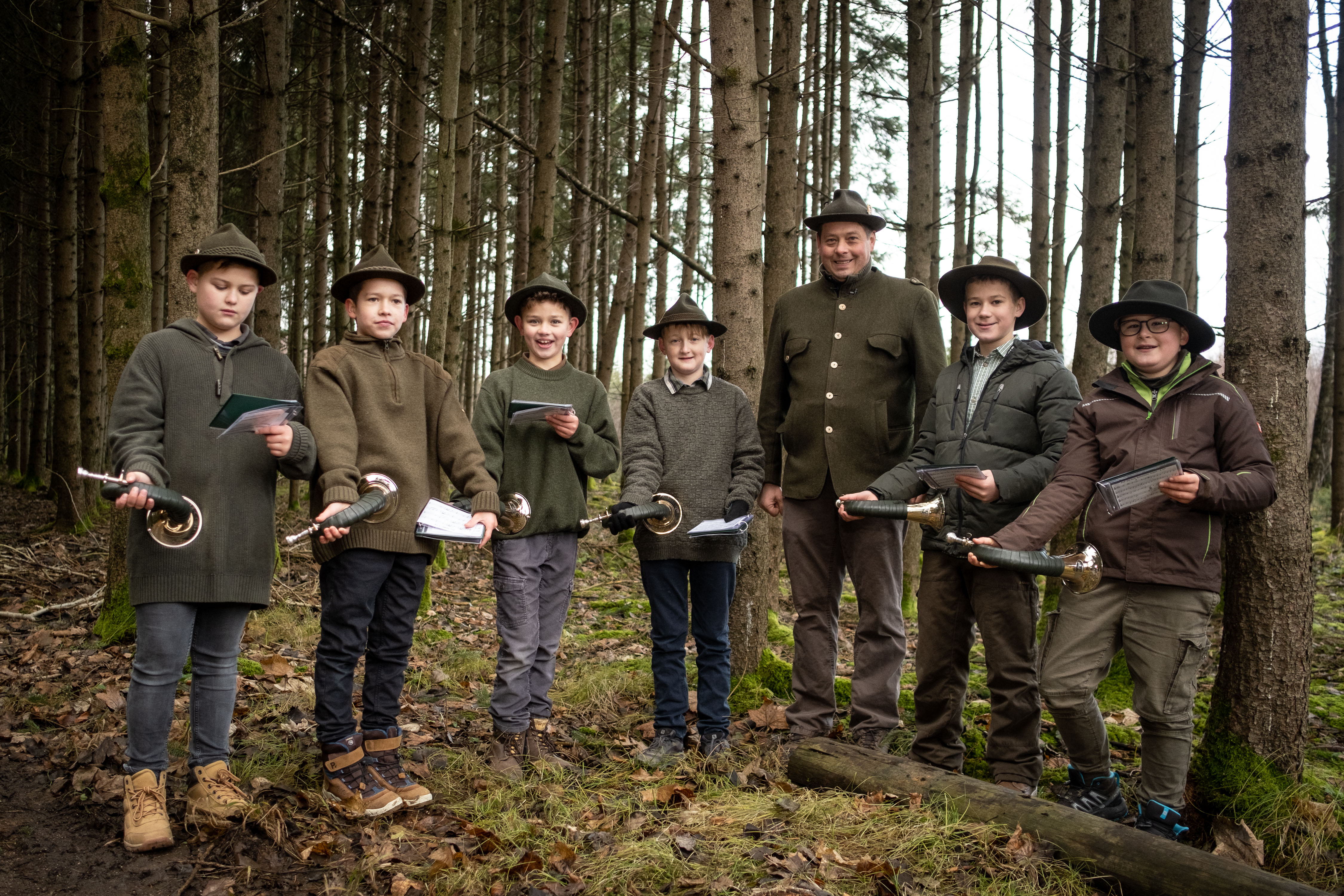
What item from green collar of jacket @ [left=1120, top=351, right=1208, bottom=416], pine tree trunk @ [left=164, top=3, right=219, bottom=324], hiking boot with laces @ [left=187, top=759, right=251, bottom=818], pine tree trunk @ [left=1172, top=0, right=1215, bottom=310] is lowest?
hiking boot with laces @ [left=187, top=759, right=251, bottom=818]

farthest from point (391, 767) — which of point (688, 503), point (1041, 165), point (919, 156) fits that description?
point (1041, 165)

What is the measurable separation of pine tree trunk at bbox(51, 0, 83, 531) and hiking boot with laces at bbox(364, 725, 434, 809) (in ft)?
27.5

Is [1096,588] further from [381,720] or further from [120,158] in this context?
[120,158]

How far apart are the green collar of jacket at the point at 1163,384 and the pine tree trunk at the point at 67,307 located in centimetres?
1100

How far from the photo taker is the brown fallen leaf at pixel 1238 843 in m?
3.52

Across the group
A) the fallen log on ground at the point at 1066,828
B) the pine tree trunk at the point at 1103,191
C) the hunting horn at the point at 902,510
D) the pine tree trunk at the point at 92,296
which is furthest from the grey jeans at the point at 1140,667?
the pine tree trunk at the point at 92,296

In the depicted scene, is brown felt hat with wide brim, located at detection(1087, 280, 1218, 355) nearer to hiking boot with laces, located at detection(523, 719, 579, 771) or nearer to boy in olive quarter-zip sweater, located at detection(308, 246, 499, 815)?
boy in olive quarter-zip sweater, located at detection(308, 246, 499, 815)

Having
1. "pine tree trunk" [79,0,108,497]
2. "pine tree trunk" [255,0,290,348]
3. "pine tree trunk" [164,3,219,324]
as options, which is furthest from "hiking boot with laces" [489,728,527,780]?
"pine tree trunk" [79,0,108,497]

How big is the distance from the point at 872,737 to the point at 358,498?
8.87 feet

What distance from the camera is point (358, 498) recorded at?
379 cm

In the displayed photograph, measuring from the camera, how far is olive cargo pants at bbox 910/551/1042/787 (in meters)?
4.03

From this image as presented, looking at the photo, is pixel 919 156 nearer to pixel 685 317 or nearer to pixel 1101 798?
pixel 685 317

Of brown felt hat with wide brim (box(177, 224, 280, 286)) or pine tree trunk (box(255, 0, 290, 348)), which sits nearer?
brown felt hat with wide brim (box(177, 224, 280, 286))

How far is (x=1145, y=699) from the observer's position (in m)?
3.66
